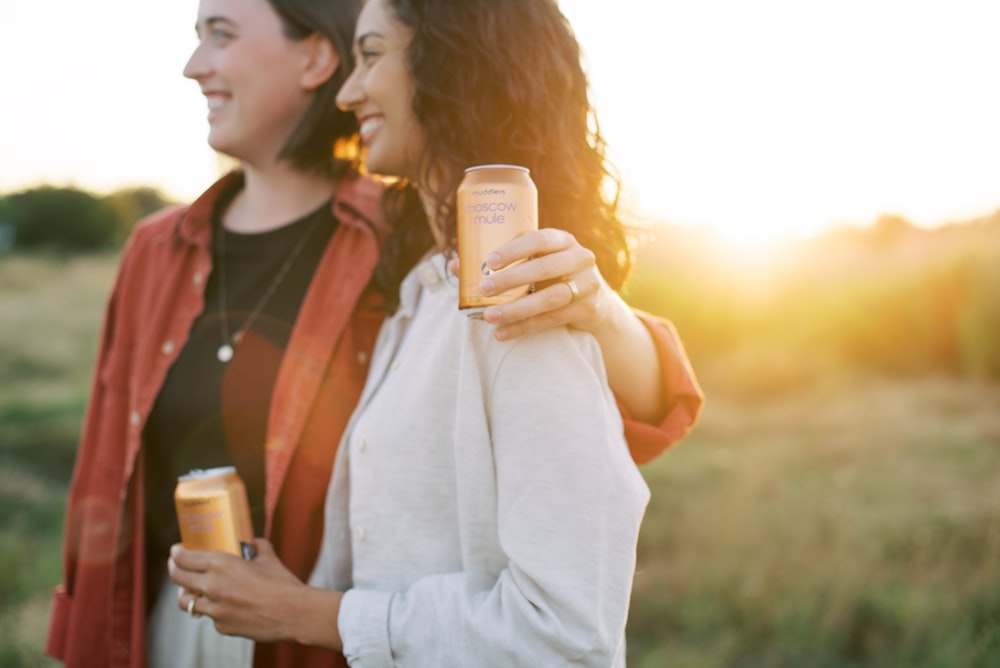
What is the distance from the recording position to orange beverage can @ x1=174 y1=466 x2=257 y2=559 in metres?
1.70

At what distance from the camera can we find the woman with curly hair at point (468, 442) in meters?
1.40

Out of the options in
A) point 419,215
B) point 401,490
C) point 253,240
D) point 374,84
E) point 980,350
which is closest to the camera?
point 401,490

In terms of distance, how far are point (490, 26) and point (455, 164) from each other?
306mm

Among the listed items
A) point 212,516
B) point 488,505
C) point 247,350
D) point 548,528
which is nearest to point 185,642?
point 212,516

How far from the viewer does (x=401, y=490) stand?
1609 millimetres

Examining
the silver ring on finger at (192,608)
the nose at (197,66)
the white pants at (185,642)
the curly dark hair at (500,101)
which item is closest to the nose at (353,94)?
the curly dark hair at (500,101)

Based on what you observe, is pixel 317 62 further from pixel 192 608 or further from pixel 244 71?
pixel 192 608

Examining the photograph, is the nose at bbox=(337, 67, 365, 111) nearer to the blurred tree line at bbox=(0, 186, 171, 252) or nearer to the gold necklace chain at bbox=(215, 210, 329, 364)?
the gold necklace chain at bbox=(215, 210, 329, 364)

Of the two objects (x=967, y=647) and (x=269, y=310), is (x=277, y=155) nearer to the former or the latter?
(x=269, y=310)

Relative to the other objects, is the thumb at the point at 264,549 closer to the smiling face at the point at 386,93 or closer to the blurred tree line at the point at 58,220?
the smiling face at the point at 386,93

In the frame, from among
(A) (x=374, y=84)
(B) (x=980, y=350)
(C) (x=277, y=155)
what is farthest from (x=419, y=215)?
(B) (x=980, y=350)

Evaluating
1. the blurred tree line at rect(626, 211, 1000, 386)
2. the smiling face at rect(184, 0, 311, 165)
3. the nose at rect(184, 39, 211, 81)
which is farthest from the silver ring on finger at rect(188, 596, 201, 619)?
the blurred tree line at rect(626, 211, 1000, 386)

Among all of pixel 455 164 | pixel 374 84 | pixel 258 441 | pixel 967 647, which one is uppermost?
pixel 374 84

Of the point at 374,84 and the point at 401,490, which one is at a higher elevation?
the point at 374,84
